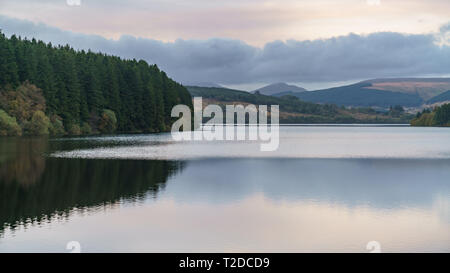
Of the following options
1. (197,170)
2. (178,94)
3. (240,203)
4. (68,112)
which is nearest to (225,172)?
(197,170)

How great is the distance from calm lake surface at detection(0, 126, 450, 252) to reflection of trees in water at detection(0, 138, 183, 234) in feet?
0.21

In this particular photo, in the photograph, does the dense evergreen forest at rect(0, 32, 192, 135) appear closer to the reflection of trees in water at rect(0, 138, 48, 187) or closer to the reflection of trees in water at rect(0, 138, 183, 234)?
the reflection of trees in water at rect(0, 138, 48, 187)

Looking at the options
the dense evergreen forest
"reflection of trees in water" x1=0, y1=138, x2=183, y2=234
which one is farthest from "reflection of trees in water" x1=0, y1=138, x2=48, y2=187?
the dense evergreen forest

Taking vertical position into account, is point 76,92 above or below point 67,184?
above

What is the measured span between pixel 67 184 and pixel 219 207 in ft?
40.2

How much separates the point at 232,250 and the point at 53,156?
41.3 meters

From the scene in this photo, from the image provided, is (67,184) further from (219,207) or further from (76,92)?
(76,92)

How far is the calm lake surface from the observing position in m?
20.4

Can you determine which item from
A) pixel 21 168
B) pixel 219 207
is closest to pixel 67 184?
pixel 21 168

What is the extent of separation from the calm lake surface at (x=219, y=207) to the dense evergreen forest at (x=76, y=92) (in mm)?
65960

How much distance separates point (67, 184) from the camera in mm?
35312

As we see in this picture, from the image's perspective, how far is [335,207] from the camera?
28.1 meters

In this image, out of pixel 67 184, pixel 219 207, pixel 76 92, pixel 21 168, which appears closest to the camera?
pixel 219 207
